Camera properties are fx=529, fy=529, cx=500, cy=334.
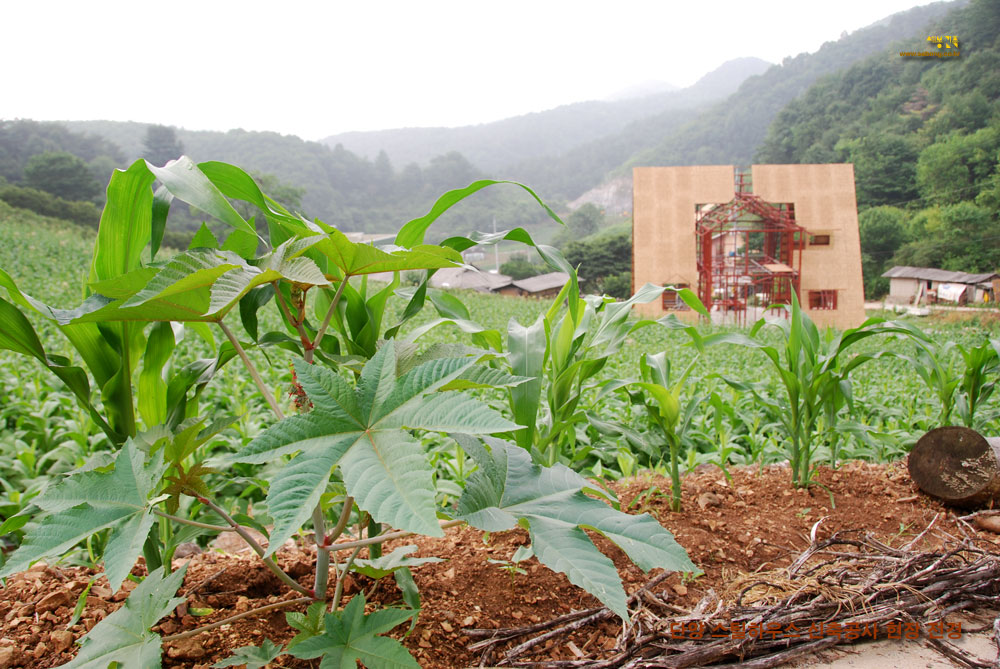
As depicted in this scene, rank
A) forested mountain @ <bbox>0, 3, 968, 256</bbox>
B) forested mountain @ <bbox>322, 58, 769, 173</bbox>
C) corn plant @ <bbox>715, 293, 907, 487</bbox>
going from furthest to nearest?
forested mountain @ <bbox>322, 58, 769, 173</bbox> → forested mountain @ <bbox>0, 3, 968, 256</bbox> → corn plant @ <bbox>715, 293, 907, 487</bbox>

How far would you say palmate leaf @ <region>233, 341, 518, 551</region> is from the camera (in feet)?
0.97

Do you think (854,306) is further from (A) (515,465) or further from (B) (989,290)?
(A) (515,465)

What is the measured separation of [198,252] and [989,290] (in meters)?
8.90

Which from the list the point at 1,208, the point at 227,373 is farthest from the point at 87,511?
the point at 1,208

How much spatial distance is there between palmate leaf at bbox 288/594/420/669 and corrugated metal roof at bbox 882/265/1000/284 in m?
8.98

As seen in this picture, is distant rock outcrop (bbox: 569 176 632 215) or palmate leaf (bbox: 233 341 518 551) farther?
distant rock outcrop (bbox: 569 176 632 215)

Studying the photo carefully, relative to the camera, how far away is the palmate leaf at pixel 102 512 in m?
0.36

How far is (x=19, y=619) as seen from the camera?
616mm

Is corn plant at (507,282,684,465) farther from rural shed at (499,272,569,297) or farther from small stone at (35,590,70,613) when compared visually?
rural shed at (499,272,569,297)

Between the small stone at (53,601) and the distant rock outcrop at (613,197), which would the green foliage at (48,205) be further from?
the distant rock outcrop at (613,197)

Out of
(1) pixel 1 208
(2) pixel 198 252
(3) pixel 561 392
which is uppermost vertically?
(1) pixel 1 208

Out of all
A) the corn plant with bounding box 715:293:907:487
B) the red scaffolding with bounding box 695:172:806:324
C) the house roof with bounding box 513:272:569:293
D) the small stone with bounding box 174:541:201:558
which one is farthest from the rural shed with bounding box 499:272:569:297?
the small stone with bounding box 174:541:201:558

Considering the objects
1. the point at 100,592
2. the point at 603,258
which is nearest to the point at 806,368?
the point at 100,592

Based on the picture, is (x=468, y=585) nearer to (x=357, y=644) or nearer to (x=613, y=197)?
(x=357, y=644)
